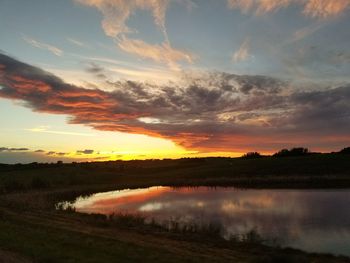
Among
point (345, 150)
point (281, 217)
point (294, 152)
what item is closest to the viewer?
point (281, 217)

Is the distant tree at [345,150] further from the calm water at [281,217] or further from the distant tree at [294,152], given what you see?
the calm water at [281,217]

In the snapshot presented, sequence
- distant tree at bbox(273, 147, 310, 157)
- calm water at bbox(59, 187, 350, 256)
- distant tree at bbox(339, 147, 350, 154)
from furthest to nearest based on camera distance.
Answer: distant tree at bbox(273, 147, 310, 157) → distant tree at bbox(339, 147, 350, 154) → calm water at bbox(59, 187, 350, 256)

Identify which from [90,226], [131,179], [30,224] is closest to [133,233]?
[90,226]

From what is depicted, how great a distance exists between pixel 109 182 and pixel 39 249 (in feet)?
225

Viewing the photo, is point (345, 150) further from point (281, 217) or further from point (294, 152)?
point (281, 217)

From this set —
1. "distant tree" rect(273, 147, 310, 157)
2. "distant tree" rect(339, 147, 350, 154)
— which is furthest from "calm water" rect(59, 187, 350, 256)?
"distant tree" rect(273, 147, 310, 157)

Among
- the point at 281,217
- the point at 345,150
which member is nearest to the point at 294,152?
the point at 345,150

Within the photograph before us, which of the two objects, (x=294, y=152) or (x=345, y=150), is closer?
(x=345, y=150)

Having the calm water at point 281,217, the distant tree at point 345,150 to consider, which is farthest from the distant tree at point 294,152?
the calm water at point 281,217

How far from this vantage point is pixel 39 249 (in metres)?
17.9

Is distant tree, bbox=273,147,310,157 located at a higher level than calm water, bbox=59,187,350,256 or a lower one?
higher

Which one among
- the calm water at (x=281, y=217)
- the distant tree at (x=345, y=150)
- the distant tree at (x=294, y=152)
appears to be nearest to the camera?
the calm water at (x=281, y=217)

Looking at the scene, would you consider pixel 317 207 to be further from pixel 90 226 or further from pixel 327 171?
pixel 327 171

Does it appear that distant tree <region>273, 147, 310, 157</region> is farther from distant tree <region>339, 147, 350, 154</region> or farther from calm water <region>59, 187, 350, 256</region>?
calm water <region>59, 187, 350, 256</region>
